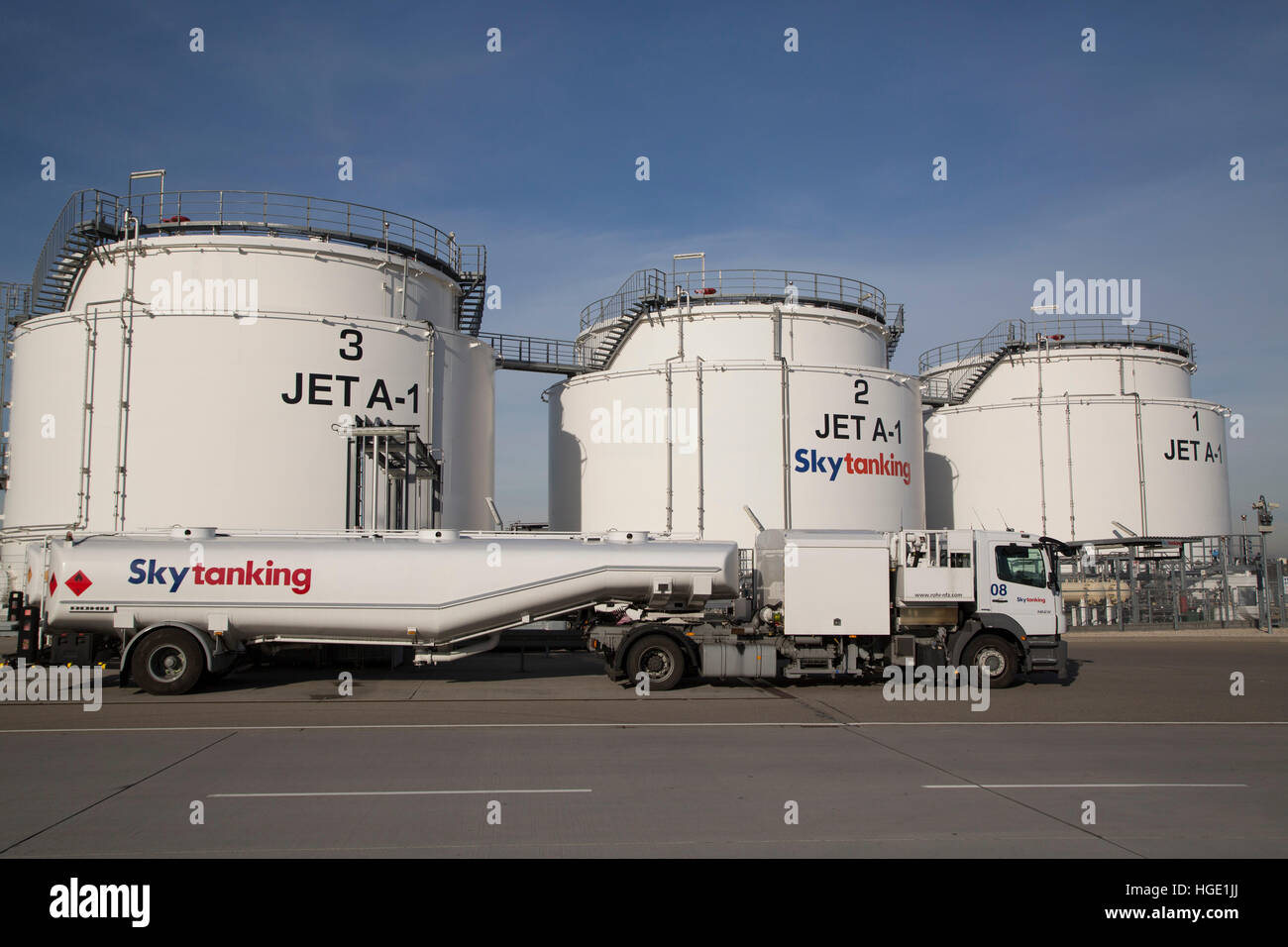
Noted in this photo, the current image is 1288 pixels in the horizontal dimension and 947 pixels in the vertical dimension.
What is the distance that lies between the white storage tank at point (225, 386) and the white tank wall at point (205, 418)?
4 cm

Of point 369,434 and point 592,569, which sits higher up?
point 369,434

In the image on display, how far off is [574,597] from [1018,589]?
9.20 meters

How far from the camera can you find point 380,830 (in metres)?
8.34

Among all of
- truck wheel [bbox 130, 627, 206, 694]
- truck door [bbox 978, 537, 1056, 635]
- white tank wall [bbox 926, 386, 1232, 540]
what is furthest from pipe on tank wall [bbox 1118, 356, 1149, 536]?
truck wheel [bbox 130, 627, 206, 694]

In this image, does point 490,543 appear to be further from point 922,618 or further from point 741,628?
point 922,618

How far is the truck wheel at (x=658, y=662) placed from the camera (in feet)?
65.6

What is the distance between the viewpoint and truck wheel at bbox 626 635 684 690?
2000 centimetres

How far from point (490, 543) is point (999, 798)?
495 inches

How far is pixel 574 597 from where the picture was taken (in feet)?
66.8

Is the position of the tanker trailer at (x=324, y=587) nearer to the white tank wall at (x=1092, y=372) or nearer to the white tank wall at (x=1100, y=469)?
the white tank wall at (x=1100, y=469)

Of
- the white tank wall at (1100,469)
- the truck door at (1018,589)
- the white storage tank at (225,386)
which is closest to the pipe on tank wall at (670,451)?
the white storage tank at (225,386)

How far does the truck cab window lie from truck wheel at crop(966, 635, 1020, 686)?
51.0 inches

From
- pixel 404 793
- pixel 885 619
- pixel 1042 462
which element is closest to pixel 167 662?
pixel 404 793
